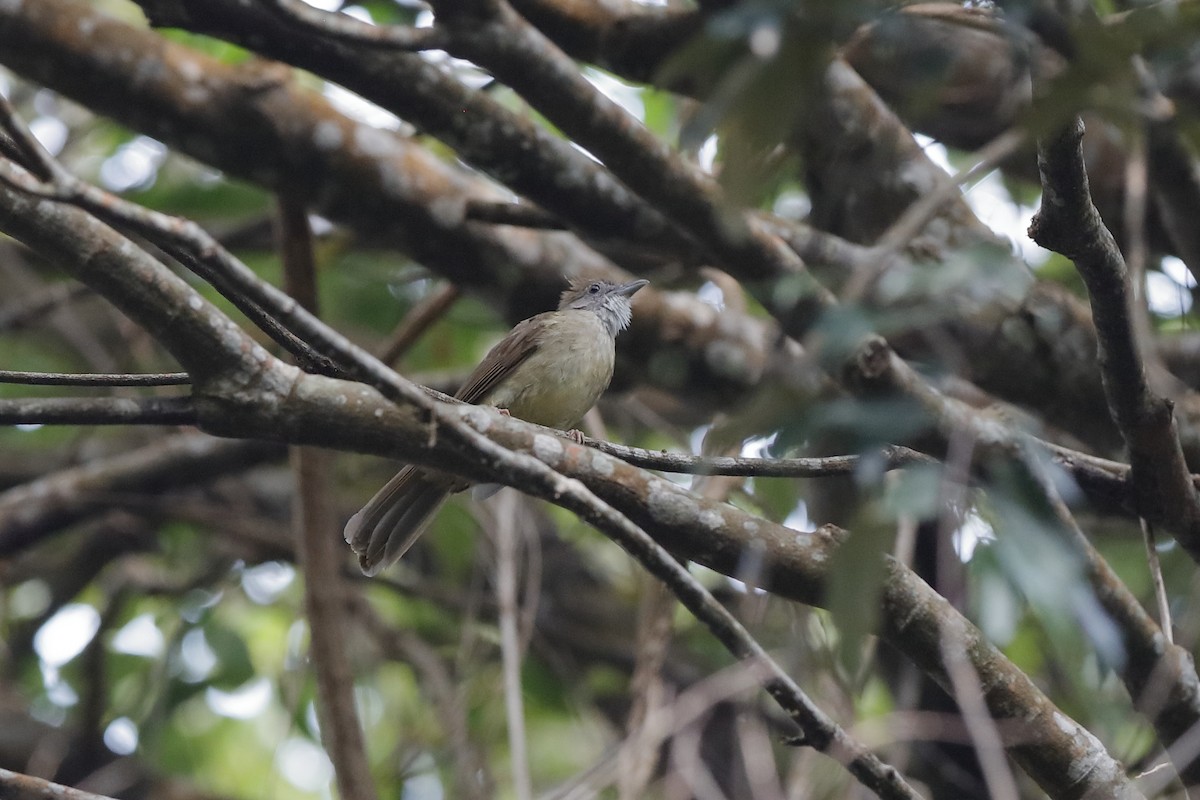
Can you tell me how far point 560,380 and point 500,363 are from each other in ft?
0.91

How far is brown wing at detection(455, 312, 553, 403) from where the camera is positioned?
500 centimetres

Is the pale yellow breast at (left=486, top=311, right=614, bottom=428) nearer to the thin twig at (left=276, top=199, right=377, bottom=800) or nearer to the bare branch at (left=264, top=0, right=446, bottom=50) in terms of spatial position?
the thin twig at (left=276, top=199, right=377, bottom=800)

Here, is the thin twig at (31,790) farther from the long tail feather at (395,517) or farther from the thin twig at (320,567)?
the thin twig at (320,567)

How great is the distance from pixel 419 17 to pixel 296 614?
11.0ft

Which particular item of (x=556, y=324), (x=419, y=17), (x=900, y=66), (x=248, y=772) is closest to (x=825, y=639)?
(x=556, y=324)

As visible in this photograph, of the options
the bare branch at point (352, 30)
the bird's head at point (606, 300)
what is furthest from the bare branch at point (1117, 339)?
the bird's head at point (606, 300)

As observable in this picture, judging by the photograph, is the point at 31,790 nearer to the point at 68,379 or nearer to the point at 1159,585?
the point at 68,379

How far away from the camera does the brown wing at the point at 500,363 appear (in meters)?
5.00

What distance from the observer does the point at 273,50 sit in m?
3.97

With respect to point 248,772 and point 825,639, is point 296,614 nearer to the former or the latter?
point 248,772

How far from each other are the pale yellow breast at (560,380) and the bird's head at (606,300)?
258 millimetres

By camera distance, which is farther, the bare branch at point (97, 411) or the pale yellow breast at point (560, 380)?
the pale yellow breast at point (560, 380)

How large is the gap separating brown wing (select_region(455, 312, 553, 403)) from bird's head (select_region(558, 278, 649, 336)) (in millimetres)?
336

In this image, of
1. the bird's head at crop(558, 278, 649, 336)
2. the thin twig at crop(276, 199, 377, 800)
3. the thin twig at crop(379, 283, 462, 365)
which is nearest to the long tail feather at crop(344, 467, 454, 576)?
the thin twig at crop(276, 199, 377, 800)
